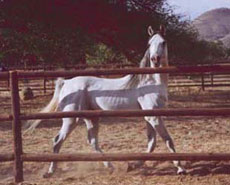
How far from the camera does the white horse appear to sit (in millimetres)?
6703

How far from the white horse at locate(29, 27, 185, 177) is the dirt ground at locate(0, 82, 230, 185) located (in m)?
0.31

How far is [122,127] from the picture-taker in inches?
419

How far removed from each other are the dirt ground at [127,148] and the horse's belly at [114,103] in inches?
34.5

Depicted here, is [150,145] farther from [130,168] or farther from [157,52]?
[157,52]

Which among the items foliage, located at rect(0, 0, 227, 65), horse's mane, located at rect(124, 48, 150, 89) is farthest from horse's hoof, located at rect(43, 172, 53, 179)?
foliage, located at rect(0, 0, 227, 65)

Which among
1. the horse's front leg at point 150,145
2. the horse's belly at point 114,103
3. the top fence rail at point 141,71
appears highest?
the top fence rail at point 141,71

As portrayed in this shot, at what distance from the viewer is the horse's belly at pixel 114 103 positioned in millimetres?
6895

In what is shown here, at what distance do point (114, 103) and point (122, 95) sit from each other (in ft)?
0.55

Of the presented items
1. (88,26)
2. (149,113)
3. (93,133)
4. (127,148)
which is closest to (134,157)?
(149,113)

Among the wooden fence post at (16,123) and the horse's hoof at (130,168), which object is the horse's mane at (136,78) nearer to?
the horse's hoof at (130,168)

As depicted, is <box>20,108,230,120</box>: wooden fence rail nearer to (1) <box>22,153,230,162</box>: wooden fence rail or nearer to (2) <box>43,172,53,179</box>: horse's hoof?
(1) <box>22,153,230,162</box>: wooden fence rail

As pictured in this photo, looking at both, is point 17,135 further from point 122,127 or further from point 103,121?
point 103,121

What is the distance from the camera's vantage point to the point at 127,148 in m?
8.15

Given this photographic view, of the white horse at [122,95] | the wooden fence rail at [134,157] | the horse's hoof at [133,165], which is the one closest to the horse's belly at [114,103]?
the white horse at [122,95]
